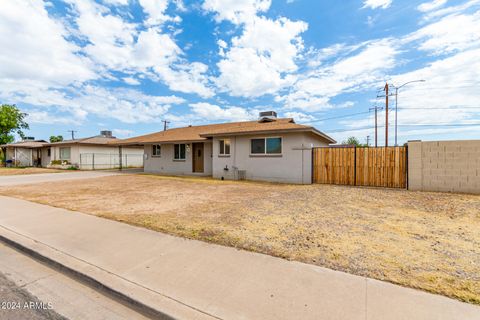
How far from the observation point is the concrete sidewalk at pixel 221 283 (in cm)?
230

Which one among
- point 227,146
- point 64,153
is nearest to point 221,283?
point 227,146

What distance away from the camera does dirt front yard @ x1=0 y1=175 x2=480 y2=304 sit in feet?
10.3

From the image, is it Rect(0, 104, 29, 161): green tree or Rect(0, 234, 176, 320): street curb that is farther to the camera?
Rect(0, 104, 29, 161): green tree

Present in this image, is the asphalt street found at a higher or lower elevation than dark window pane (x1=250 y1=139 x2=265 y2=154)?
lower

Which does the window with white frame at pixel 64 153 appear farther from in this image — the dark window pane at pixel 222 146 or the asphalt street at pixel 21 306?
the asphalt street at pixel 21 306

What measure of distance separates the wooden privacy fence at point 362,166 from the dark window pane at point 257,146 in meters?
2.89

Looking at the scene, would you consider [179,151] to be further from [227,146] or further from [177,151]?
[227,146]

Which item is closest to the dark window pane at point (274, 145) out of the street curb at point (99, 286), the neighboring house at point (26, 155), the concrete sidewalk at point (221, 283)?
the concrete sidewalk at point (221, 283)

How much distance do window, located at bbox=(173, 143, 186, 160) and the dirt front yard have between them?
9.24 meters

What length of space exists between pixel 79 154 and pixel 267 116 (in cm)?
2025

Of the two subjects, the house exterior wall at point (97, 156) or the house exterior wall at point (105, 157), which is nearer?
the house exterior wall at point (97, 156)

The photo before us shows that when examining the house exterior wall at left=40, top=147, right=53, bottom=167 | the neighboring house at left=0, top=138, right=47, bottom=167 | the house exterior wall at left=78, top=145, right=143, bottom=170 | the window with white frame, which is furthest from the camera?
the neighboring house at left=0, top=138, right=47, bottom=167

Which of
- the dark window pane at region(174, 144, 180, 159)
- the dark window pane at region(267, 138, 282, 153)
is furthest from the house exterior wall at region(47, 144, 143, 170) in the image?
the dark window pane at region(267, 138, 282, 153)

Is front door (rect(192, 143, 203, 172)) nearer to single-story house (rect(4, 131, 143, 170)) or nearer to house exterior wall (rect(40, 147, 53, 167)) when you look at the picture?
single-story house (rect(4, 131, 143, 170))
